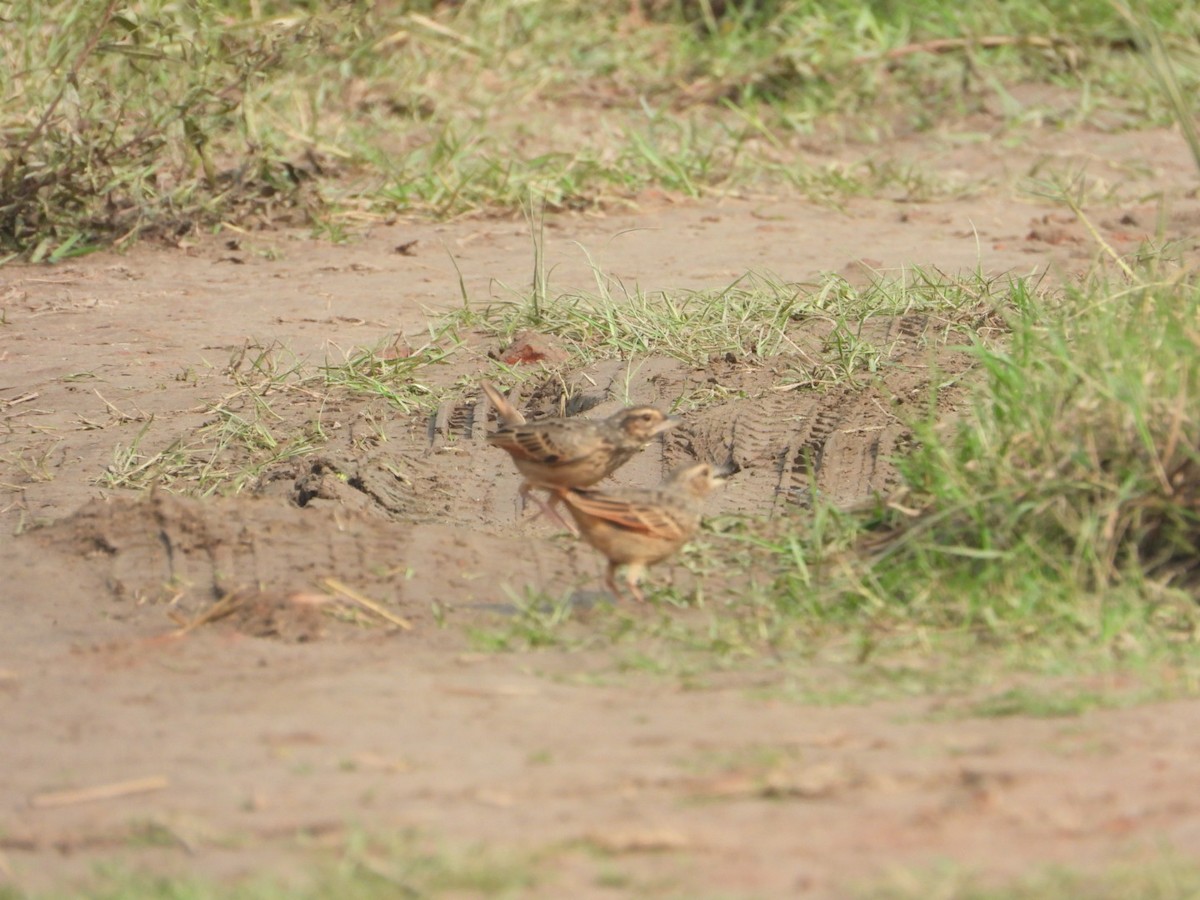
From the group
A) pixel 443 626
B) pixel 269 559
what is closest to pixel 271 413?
pixel 269 559

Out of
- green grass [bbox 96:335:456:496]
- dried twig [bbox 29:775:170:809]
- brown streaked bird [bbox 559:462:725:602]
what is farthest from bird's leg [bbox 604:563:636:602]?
green grass [bbox 96:335:456:496]

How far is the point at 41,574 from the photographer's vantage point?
18.9 ft

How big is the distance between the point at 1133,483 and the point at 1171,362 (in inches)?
18.0

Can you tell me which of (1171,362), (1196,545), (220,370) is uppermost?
(1171,362)

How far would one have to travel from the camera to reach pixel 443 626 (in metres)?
5.19

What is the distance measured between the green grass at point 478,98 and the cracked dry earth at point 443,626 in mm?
451

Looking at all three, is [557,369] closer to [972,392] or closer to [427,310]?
[427,310]

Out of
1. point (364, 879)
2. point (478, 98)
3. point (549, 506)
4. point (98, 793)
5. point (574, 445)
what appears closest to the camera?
point (364, 879)

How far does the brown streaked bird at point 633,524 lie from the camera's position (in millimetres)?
5301

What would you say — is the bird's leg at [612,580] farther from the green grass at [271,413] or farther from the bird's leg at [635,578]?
the green grass at [271,413]

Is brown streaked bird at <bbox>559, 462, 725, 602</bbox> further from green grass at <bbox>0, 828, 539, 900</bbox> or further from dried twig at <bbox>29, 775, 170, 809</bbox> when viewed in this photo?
green grass at <bbox>0, 828, 539, 900</bbox>

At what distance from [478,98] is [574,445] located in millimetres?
6951

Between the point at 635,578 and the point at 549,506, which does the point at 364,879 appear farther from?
the point at 549,506

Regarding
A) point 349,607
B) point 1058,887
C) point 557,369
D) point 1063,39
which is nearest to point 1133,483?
point 1058,887
